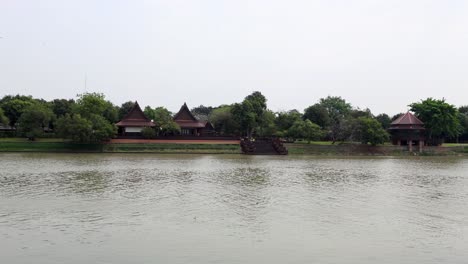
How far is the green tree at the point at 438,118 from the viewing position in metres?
60.0

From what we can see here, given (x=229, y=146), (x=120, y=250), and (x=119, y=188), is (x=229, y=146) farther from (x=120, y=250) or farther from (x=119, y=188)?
(x=120, y=250)

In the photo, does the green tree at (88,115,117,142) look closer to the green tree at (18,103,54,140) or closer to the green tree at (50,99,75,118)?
the green tree at (18,103,54,140)

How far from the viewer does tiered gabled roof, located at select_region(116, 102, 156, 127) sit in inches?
2429

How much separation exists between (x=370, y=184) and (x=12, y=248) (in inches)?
722

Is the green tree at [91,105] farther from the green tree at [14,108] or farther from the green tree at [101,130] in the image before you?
the green tree at [14,108]

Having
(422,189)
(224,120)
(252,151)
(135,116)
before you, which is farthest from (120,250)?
(224,120)

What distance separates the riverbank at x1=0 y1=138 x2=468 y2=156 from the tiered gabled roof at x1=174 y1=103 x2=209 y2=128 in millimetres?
9149

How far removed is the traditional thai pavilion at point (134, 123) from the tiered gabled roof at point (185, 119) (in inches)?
190

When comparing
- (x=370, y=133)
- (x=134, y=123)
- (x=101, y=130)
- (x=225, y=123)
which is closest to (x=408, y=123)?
(x=370, y=133)

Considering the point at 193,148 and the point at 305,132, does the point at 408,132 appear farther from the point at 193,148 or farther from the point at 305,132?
the point at 193,148

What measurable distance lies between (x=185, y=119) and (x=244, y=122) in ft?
31.3

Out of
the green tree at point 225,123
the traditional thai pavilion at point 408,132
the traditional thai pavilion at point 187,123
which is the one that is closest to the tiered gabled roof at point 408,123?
the traditional thai pavilion at point 408,132

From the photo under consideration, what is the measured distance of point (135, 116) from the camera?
207 feet

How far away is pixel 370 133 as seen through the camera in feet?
183
